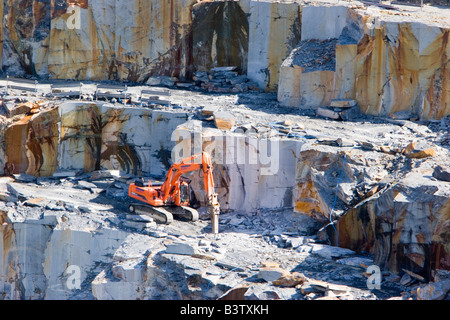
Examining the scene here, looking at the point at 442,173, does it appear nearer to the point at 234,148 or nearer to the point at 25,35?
the point at 234,148

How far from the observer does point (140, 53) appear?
24.9 meters

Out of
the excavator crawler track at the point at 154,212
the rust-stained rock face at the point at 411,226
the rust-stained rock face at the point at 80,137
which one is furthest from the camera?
the rust-stained rock face at the point at 80,137

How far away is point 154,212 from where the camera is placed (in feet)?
59.2

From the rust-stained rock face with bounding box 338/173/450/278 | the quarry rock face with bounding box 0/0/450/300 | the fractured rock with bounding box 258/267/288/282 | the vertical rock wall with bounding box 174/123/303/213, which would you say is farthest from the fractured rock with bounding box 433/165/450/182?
the vertical rock wall with bounding box 174/123/303/213

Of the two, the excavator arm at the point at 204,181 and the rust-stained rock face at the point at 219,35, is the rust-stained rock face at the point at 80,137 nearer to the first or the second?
the excavator arm at the point at 204,181

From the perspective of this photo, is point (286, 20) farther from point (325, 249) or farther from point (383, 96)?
point (325, 249)

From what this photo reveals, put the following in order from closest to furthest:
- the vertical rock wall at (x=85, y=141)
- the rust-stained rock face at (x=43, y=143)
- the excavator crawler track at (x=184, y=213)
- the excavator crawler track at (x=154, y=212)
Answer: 1. the excavator crawler track at (x=154, y=212)
2. the excavator crawler track at (x=184, y=213)
3. the vertical rock wall at (x=85, y=141)
4. the rust-stained rock face at (x=43, y=143)

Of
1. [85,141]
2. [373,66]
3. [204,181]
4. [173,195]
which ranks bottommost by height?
[173,195]

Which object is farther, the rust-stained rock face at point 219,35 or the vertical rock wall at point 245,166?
the rust-stained rock face at point 219,35

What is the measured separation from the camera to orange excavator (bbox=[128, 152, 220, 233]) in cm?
1758

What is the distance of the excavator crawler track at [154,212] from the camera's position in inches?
703

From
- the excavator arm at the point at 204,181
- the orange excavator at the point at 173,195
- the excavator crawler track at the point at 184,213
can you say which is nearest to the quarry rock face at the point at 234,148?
the excavator crawler track at the point at 184,213

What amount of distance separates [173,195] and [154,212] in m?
0.61

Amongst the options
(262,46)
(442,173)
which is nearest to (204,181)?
(442,173)
